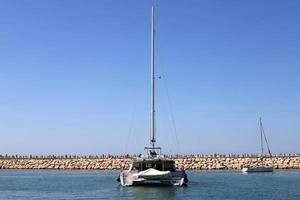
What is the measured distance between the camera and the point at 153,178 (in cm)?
4631

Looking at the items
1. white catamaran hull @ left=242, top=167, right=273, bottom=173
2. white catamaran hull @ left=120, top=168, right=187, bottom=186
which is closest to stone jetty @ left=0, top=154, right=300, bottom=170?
white catamaran hull @ left=242, top=167, right=273, bottom=173

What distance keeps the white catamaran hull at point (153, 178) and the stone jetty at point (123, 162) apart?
48686 mm

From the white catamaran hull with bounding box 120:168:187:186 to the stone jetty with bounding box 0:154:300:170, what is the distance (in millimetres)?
48686

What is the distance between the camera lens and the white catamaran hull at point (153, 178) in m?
46.1

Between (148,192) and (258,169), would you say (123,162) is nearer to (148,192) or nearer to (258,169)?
(258,169)

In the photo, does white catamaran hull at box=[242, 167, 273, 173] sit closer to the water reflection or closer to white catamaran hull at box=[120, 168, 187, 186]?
white catamaran hull at box=[120, 168, 187, 186]

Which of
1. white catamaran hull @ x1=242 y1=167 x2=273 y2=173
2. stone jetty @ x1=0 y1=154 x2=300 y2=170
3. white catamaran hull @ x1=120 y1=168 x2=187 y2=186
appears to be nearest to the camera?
white catamaran hull @ x1=120 y1=168 x2=187 y2=186

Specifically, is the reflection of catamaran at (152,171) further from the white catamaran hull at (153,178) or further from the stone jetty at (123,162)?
the stone jetty at (123,162)

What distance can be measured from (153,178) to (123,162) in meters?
61.1

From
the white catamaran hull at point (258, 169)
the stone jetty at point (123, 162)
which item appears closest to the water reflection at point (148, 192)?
the white catamaran hull at point (258, 169)

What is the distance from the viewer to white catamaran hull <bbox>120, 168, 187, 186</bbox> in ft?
151

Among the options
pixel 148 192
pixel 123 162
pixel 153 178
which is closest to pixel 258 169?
pixel 123 162

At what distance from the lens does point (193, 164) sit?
10062 cm


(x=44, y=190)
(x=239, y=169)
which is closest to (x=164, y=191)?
(x=44, y=190)
